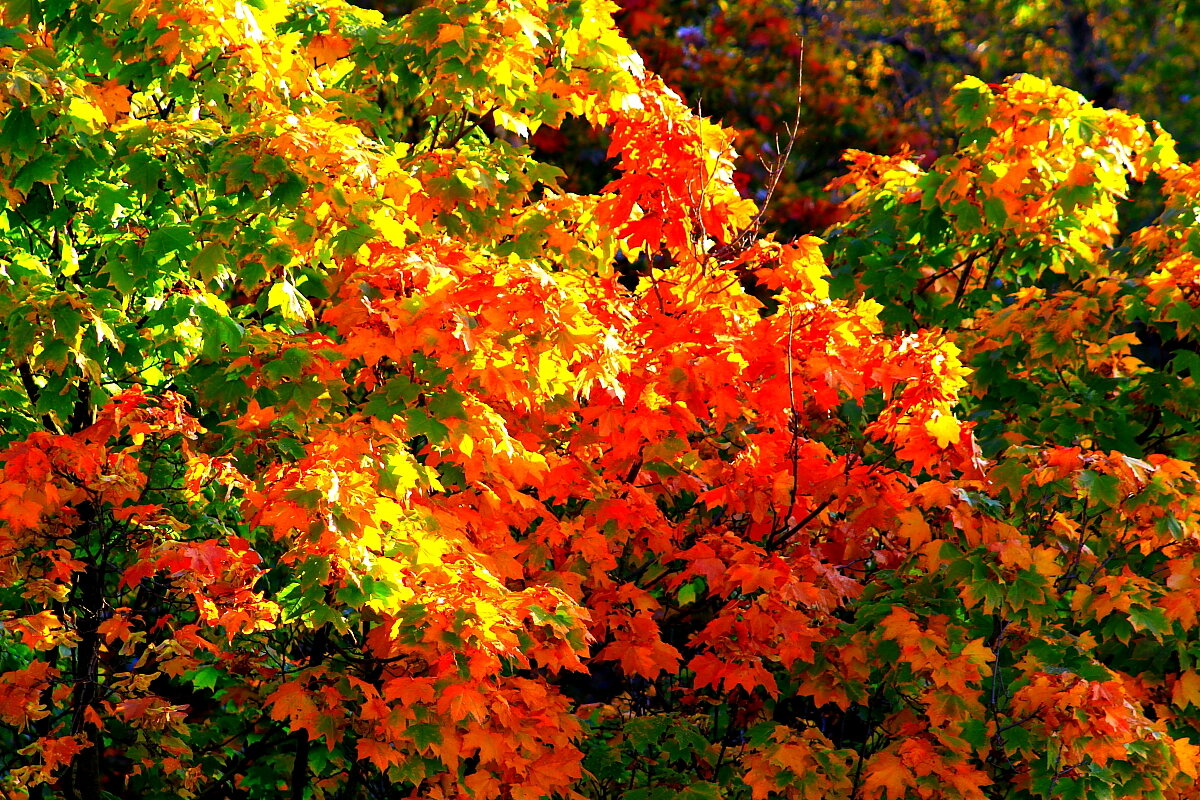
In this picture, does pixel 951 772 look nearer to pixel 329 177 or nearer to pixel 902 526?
pixel 902 526

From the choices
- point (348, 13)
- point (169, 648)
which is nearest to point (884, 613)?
point (169, 648)

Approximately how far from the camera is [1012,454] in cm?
553

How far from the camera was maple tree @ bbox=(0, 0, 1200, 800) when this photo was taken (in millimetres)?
5062

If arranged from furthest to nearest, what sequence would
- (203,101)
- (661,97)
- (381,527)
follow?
(661,97), (203,101), (381,527)

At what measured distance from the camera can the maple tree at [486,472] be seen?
16.6 feet

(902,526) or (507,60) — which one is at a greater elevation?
(507,60)

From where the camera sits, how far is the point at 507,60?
5969 millimetres

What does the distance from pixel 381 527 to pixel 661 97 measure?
2.58 m

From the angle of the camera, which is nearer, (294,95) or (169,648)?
(169,648)

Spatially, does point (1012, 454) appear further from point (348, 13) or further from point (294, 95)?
point (348, 13)

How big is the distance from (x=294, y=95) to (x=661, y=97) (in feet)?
5.50

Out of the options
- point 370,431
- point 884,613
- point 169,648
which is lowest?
point 169,648

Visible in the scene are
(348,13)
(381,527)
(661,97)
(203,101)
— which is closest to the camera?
(381,527)

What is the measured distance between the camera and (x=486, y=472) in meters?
5.29
